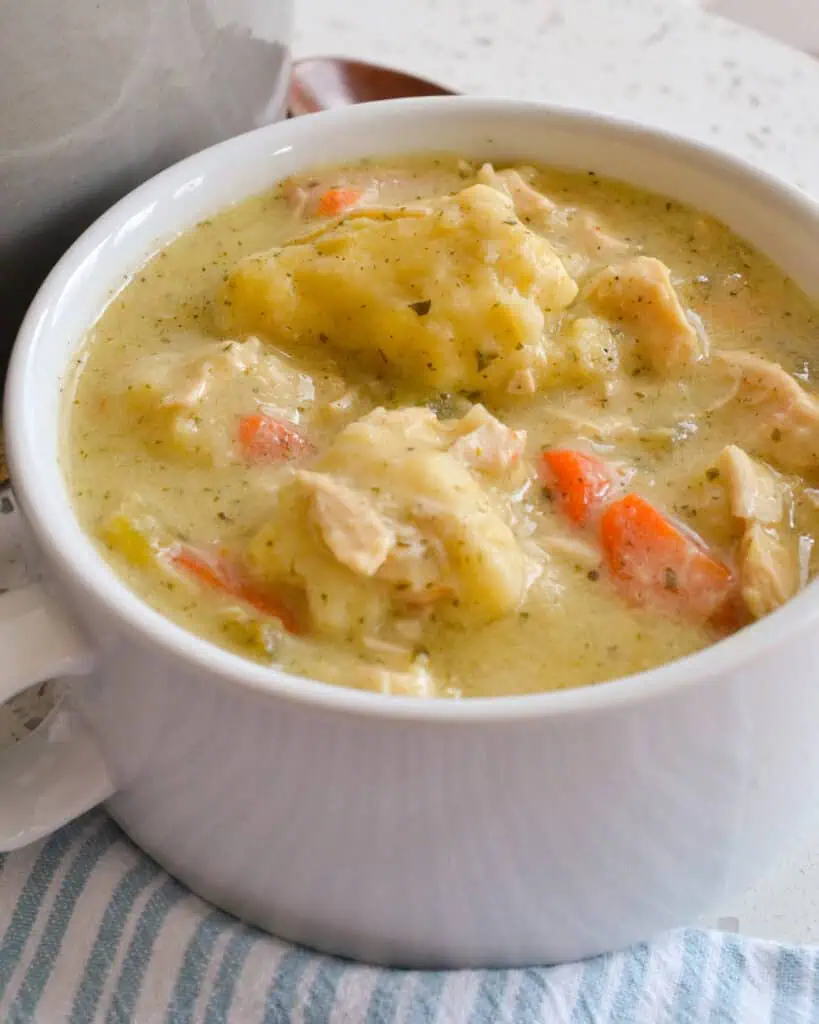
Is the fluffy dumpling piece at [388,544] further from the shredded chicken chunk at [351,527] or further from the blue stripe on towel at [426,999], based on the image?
the blue stripe on towel at [426,999]

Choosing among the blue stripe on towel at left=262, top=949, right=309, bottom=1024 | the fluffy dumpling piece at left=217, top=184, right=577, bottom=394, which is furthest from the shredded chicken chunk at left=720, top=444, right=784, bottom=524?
the blue stripe on towel at left=262, top=949, right=309, bottom=1024

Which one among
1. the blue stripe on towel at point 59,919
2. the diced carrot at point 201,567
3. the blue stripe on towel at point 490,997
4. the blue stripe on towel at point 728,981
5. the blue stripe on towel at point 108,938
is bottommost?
the blue stripe on towel at point 59,919

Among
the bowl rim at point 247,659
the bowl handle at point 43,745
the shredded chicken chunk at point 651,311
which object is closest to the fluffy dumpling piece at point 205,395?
the bowl rim at point 247,659


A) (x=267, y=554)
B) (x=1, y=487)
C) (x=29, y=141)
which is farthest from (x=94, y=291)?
(x=267, y=554)

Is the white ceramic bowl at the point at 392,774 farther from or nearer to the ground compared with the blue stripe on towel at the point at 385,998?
farther from the ground

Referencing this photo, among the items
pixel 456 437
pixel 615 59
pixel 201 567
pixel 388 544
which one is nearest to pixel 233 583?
pixel 201 567
